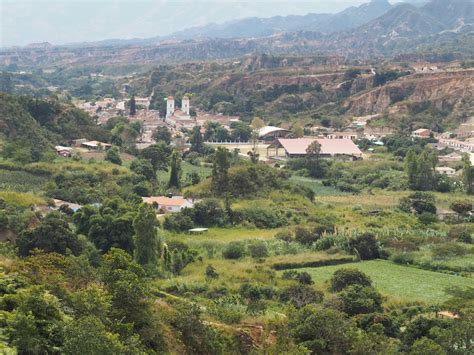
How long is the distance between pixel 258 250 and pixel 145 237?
5.31m

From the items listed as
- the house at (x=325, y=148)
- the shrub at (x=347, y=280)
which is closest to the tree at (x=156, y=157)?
the house at (x=325, y=148)

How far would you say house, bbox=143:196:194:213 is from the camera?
36188mm

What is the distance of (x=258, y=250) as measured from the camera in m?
29.4

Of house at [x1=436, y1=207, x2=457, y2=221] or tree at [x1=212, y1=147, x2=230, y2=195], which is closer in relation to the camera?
house at [x1=436, y1=207, x2=457, y2=221]

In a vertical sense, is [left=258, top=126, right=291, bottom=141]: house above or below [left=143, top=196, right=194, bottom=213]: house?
below

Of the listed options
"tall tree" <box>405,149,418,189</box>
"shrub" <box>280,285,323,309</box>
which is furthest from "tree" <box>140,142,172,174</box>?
"shrub" <box>280,285,323,309</box>

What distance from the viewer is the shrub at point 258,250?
29.2 meters

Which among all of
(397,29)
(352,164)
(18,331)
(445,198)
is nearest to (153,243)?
(18,331)

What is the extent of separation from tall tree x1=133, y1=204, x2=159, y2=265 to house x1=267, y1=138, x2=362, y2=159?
100ft

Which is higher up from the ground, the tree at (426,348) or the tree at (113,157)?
the tree at (426,348)

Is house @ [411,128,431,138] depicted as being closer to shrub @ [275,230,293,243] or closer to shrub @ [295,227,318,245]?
shrub @ [275,230,293,243]

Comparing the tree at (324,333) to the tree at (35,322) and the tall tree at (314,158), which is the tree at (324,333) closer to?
the tree at (35,322)

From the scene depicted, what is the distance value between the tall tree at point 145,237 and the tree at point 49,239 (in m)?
→ 2.32

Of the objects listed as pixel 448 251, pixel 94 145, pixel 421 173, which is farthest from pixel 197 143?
pixel 448 251
